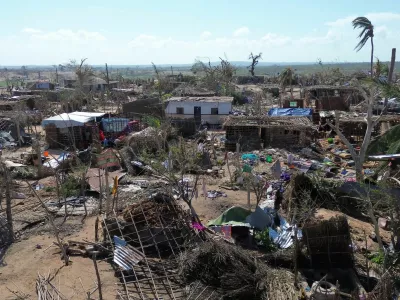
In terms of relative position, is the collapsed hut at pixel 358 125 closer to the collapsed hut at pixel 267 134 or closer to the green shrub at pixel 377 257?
the collapsed hut at pixel 267 134

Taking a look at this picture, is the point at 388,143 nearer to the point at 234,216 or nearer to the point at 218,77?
the point at 234,216

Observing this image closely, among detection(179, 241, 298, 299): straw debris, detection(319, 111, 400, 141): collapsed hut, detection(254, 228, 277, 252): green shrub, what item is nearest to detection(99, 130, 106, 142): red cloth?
detection(319, 111, 400, 141): collapsed hut

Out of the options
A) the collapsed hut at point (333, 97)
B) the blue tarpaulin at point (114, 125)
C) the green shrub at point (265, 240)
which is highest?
the collapsed hut at point (333, 97)

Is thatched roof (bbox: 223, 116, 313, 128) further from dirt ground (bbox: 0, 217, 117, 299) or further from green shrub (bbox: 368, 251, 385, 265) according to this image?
dirt ground (bbox: 0, 217, 117, 299)

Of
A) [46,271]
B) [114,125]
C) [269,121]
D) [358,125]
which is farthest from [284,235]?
[114,125]

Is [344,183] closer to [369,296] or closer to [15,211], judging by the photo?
[369,296]

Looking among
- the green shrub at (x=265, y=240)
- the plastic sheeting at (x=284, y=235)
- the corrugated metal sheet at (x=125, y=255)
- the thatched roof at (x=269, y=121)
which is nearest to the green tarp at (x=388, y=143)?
the plastic sheeting at (x=284, y=235)

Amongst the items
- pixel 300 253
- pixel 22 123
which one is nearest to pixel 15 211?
pixel 300 253
